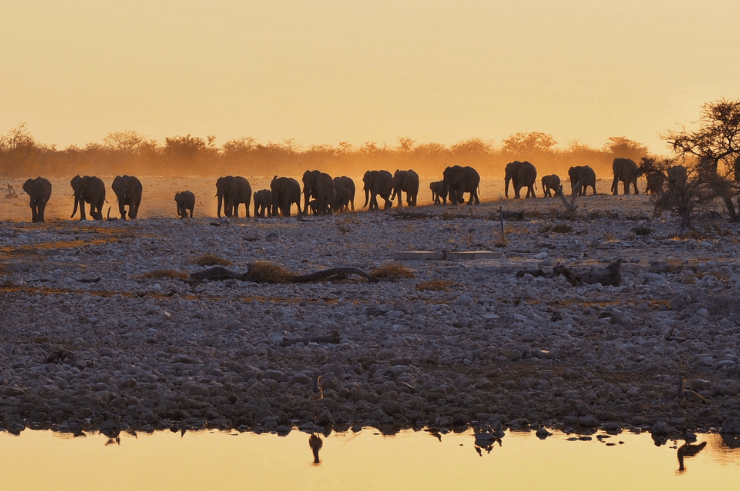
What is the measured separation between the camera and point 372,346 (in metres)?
11.1


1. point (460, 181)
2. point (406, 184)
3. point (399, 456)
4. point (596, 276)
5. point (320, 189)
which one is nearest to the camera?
point (399, 456)

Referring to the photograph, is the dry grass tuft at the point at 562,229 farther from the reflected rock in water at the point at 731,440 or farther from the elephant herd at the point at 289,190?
the reflected rock in water at the point at 731,440

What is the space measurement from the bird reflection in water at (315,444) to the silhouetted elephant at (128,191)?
3354cm

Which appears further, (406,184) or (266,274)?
(406,184)

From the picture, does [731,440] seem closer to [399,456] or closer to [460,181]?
[399,456]

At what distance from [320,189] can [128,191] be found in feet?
24.4

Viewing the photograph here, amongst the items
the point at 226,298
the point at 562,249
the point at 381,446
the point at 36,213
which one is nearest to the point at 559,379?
the point at 381,446

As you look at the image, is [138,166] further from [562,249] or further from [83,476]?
[83,476]

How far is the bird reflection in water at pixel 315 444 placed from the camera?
7.79 metres

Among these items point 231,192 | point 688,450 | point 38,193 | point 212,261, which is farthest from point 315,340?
point 231,192

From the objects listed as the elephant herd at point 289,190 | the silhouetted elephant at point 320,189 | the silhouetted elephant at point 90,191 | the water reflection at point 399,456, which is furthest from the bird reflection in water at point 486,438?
the silhouetted elephant at point 320,189

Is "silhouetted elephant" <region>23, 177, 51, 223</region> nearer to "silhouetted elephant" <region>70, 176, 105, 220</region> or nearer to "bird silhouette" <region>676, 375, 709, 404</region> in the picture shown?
"silhouetted elephant" <region>70, 176, 105, 220</region>

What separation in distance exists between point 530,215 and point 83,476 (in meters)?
28.2

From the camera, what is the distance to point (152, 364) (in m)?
10.3
